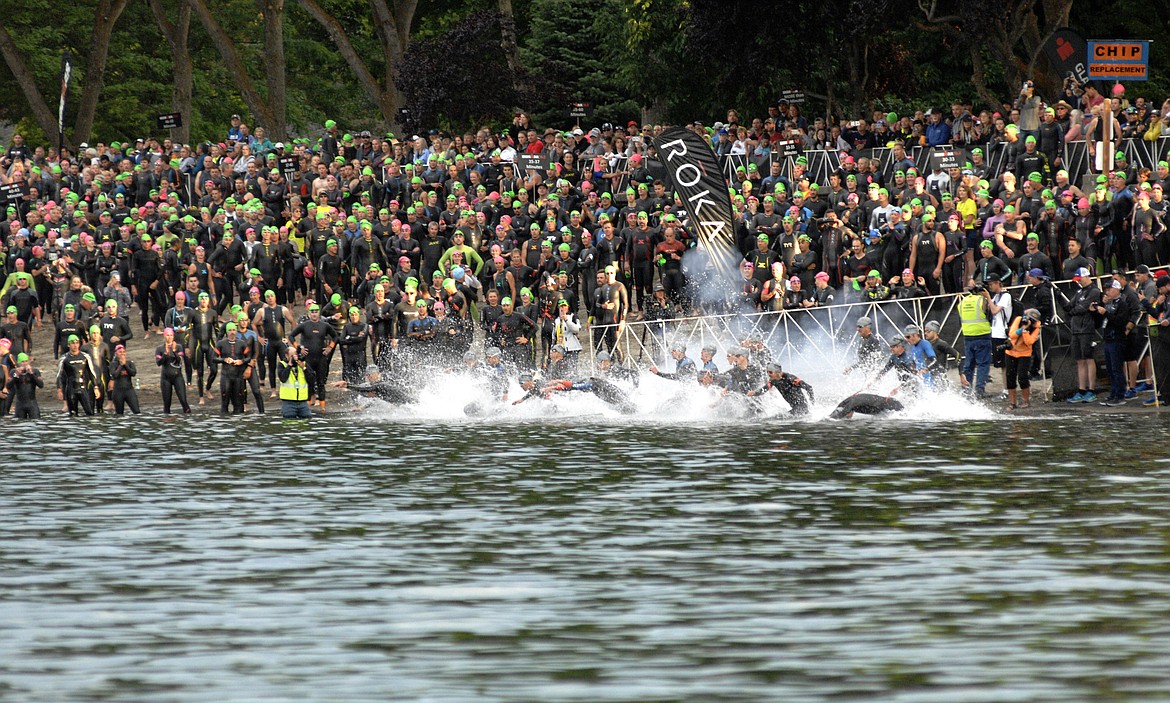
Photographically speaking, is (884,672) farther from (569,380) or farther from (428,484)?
(569,380)

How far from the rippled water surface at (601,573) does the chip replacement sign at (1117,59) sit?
6804mm

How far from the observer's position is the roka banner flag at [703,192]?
2770 centimetres

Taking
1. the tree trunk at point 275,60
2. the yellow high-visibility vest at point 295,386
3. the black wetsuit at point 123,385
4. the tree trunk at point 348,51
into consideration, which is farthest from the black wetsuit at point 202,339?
the tree trunk at point 275,60

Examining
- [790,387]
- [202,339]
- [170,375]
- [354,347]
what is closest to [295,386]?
[354,347]

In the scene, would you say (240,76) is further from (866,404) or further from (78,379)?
(866,404)

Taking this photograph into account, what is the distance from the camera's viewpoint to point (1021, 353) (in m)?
23.8

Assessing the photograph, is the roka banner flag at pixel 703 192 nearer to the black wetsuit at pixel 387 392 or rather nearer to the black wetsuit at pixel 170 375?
the black wetsuit at pixel 387 392

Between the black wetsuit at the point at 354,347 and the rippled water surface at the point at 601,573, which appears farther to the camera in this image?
the black wetsuit at the point at 354,347

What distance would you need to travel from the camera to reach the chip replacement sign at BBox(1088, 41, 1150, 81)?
25.6m

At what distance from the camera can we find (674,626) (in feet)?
34.9

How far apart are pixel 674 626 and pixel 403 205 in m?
23.8

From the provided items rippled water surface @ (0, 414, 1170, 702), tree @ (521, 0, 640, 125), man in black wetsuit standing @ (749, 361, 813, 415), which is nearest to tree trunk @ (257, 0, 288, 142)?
tree @ (521, 0, 640, 125)

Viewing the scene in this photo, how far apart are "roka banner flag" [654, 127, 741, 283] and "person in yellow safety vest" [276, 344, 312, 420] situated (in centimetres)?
595

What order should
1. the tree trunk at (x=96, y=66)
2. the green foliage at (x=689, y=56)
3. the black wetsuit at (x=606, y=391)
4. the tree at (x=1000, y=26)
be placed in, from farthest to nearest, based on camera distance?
the tree trunk at (x=96, y=66)
the green foliage at (x=689, y=56)
the tree at (x=1000, y=26)
the black wetsuit at (x=606, y=391)
